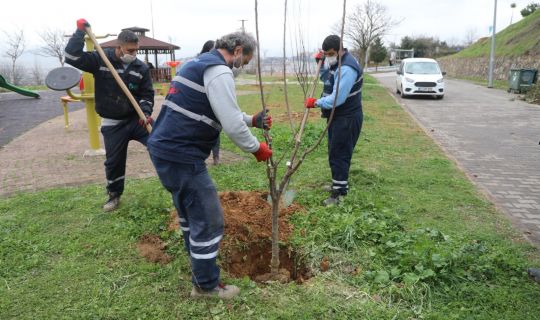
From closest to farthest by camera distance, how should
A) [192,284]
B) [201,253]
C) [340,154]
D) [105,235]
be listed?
[201,253] → [192,284] → [105,235] → [340,154]

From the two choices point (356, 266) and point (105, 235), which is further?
point (105, 235)

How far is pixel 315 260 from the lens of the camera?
356 centimetres

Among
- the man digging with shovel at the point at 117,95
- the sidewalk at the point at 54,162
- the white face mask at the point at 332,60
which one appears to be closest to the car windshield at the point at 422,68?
the sidewalk at the point at 54,162

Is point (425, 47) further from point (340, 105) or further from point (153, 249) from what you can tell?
point (153, 249)

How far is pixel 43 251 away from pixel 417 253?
3.18 meters

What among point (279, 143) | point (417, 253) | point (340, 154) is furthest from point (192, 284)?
point (279, 143)

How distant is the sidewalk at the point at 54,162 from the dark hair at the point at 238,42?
3.65 m

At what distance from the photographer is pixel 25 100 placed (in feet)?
57.3

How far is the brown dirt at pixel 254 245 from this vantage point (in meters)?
3.62

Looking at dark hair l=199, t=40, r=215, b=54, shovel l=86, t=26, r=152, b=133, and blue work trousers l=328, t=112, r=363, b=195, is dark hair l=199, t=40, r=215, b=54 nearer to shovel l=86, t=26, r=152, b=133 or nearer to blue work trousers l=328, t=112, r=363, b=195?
shovel l=86, t=26, r=152, b=133

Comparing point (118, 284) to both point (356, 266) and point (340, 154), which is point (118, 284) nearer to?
point (356, 266)

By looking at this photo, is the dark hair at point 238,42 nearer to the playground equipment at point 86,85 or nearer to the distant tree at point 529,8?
the playground equipment at point 86,85

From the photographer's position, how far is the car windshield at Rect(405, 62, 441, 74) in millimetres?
17312

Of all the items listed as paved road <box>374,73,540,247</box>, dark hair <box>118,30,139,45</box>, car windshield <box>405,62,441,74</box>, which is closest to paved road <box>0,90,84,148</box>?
dark hair <box>118,30,139,45</box>
